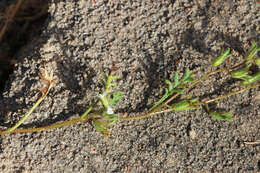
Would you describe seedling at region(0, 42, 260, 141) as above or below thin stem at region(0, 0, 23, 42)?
below

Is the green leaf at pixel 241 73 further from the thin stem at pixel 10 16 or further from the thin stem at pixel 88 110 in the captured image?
the thin stem at pixel 10 16

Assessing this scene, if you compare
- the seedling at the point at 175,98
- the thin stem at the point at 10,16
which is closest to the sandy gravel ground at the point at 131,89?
the seedling at the point at 175,98

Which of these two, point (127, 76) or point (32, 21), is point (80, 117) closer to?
point (127, 76)

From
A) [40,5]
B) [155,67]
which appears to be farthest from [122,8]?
[40,5]

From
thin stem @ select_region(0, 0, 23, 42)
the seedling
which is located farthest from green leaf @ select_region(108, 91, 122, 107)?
thin stem @ select_region(0, 0, 23, 42)

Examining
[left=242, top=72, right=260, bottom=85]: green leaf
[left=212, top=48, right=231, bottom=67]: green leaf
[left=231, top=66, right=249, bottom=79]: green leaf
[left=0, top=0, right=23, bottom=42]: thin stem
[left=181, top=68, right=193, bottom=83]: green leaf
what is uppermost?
[left=0, top=0, right=23, bottom=42]: thin stem

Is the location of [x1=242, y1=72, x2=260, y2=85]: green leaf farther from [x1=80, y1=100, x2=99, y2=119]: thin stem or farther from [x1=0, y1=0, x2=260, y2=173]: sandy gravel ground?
[x1=80, y1=100, x2=99, y2=119]: thin stem
